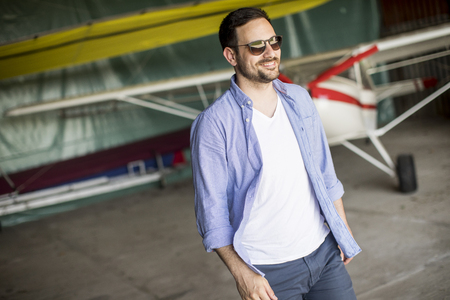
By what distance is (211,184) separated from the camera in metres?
1.13

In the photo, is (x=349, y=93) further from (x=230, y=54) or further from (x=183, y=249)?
(x=230, y=54)

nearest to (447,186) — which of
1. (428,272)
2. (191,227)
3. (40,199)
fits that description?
(428,272)

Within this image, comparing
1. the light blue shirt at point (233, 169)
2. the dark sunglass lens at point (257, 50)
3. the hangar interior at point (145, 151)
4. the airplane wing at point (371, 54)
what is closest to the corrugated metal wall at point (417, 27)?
the hangar interior at point (145, 151)

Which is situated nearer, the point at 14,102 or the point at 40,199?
the point at 40,199

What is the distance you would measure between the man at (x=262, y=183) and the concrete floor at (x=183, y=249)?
1.28 m

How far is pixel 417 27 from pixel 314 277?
27.4 ft

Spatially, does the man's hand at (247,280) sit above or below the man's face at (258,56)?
below

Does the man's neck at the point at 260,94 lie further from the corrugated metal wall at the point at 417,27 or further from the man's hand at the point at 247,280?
the corrugated metal wall at the point at 417,27

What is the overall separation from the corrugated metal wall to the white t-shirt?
→ 304 inches

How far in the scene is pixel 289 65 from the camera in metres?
4.85

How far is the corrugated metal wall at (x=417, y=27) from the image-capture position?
7.64 metres

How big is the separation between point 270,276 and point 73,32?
3138 mm

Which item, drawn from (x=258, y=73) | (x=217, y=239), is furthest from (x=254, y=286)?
(x=258, y=73)

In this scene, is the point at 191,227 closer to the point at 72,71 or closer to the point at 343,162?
the point at 343,162
